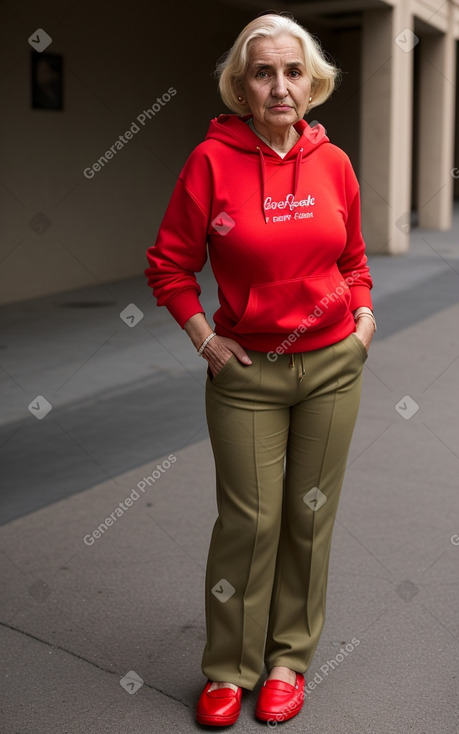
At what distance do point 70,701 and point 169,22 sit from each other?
12490 mm

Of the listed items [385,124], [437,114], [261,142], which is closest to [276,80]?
[261,142]

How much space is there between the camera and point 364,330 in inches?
112

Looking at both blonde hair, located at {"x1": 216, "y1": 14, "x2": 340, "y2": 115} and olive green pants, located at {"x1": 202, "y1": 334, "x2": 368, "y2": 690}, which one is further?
olive green pants, located at {"x1": 202, "y1": 334, "x2": 368, "y2": 690}

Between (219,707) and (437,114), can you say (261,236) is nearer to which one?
(219,707)

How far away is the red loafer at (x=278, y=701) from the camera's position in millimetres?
2805

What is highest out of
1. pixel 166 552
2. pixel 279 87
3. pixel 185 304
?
pixel 279 87

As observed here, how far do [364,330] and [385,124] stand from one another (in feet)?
43.4

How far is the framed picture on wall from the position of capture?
11.4 metres

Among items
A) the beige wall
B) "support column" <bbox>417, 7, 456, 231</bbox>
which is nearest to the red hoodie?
the beige wall

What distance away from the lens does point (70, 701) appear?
2.94m

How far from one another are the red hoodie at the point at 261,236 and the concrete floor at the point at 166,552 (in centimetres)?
119

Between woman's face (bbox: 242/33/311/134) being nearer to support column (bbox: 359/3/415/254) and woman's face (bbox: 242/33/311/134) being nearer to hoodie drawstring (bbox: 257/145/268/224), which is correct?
hoodie drawstring (bbox: 257/145/268/224)

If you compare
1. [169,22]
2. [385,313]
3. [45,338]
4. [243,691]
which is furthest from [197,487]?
[169,22]

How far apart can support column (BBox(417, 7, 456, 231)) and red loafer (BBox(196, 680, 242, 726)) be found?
17.3 metres
